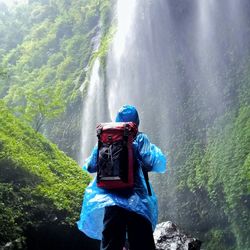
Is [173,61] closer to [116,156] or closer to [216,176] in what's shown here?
[216,176]

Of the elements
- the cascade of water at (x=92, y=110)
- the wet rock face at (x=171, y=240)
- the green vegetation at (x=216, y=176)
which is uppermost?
the cascade of water at (x=92, y=110)

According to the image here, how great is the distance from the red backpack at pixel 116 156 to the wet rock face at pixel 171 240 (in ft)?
13.0

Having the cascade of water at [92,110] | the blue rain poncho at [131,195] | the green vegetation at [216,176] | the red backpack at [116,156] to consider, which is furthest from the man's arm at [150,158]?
the cascade of water at [92,110]

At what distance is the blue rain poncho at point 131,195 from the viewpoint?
328cm

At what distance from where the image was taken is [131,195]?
3.31 meters

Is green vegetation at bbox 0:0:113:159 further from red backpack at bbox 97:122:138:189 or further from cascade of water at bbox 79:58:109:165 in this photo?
red backpack at bbox 97:122:138:189

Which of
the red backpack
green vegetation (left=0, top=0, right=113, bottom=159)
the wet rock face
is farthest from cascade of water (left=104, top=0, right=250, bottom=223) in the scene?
the red backpack

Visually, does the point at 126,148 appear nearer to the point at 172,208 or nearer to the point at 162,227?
the point at 162,227

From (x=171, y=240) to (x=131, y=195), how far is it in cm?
409

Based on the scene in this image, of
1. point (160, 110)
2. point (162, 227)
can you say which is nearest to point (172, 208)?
point (160, 110)

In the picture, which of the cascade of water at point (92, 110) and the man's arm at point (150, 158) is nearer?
the man's arm at point (150, 158)

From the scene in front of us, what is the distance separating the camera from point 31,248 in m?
5.03

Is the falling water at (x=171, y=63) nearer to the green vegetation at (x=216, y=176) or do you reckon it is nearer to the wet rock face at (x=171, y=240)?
the green vegetation at (x=216, y=176)

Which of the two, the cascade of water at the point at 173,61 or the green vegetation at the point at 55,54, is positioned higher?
the green vegetation at the point at 55,54
